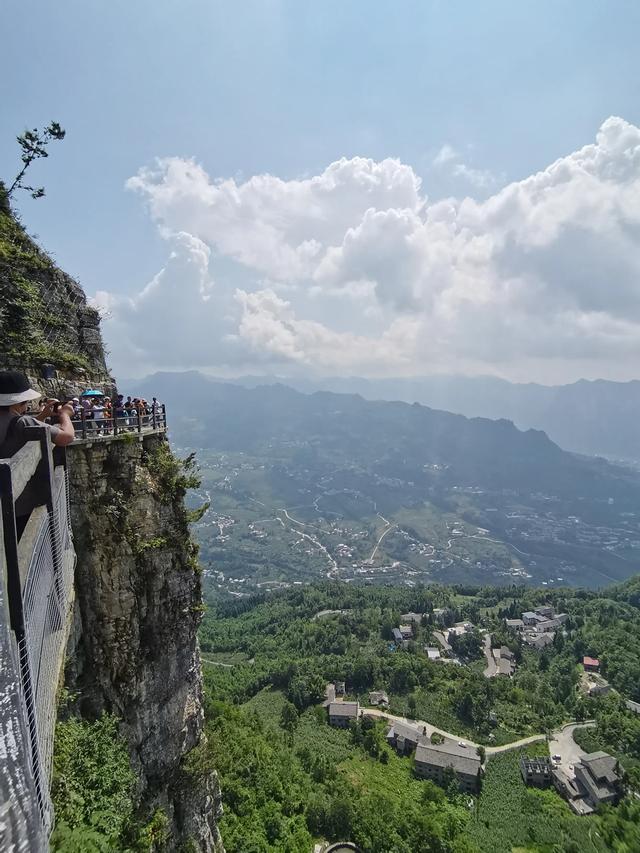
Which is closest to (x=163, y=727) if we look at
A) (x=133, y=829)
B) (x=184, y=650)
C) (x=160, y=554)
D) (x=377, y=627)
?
(x=184, y=650)

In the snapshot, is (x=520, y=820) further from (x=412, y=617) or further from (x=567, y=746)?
(x=412, y=617)

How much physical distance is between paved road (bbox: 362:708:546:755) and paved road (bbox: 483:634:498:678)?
17.9m

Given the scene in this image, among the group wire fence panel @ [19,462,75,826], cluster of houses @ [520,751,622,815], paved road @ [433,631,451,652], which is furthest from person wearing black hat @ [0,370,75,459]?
paved road @ [433,631,451,652]

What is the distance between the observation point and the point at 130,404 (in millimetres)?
15984

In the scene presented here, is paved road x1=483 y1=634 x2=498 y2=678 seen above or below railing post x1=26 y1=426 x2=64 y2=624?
below

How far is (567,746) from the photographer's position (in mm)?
53688

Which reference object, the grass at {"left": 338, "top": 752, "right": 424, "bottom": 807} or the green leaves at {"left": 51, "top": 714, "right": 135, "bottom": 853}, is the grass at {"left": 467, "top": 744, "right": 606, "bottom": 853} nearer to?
the grass at {"left": 338, "top": 752, "right": 424, "bottom": 807}

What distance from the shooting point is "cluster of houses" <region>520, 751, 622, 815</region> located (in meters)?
44.3

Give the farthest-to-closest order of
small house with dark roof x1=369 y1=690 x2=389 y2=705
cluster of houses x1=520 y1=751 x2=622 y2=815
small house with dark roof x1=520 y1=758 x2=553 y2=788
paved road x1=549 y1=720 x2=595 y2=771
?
small house with dark roof x1=369 y1=690 x2=389 y2=705 → paved road x1=549 y1=720 x2=595 y2=771 → small house with dark roof x1=520 y1=758 x2=553 y2=788 → cluster of houses x1=520 y1=751 x2=622 y2=815

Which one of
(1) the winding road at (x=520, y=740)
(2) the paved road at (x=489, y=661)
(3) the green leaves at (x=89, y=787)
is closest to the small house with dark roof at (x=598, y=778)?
(1) the winding road at (x=520, y=740)

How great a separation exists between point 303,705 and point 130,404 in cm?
6100

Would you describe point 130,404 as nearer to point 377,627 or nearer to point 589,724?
point 589,724

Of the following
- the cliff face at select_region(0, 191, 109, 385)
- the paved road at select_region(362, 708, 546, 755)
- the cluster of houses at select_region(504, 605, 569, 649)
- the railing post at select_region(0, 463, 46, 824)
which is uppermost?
the cliff face at select_region(0, 191, 109, 385)

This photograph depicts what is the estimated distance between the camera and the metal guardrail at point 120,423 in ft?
42.3
